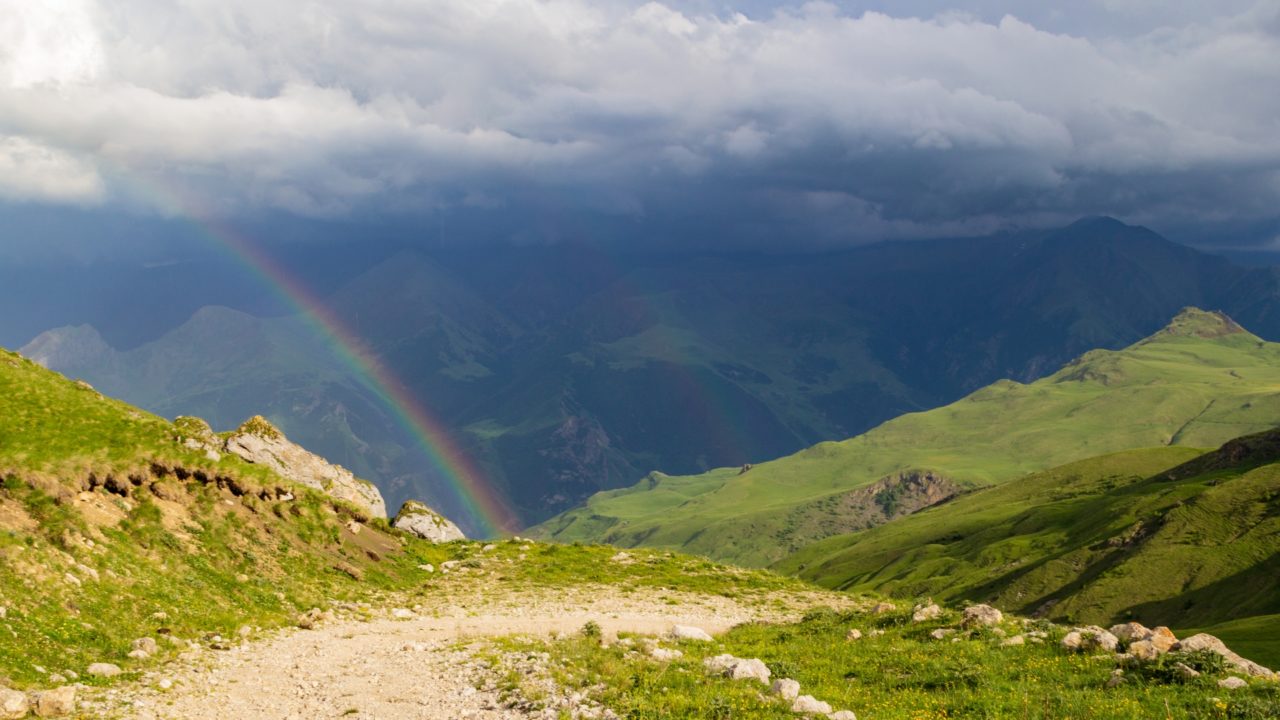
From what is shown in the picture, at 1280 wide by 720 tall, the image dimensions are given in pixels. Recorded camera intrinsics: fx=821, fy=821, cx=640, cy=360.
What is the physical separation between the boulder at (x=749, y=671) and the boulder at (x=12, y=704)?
64.4ft

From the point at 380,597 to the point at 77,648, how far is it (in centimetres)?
1810

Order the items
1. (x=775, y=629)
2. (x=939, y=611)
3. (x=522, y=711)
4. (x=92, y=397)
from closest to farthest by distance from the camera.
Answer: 1. (x=522, y=711)
2. (x=939, y=611)
3. (x=775, y=629)
4. (x=92, y=397)

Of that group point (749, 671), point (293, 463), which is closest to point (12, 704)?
point (749, 671)

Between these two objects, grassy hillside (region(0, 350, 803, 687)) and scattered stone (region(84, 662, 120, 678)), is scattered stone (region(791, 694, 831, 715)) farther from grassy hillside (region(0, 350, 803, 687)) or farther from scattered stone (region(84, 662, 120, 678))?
scattered stone (region(84, 662, 120, 678))

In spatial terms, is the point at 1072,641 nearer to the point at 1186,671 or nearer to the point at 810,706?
the point at 1186,671

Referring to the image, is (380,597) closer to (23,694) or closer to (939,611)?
(23,694)

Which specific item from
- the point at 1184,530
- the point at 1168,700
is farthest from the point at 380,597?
the point at 1184,530

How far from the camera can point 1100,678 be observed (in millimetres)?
24516

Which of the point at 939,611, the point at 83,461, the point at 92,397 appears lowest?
the point at 939,611

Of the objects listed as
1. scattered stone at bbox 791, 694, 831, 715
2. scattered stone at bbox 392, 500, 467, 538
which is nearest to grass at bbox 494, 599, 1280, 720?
scattered stone at bbox 791, 694, 831, 715

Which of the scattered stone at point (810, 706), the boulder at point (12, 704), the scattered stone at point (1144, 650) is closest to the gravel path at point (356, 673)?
the boulder at point (12, 704)

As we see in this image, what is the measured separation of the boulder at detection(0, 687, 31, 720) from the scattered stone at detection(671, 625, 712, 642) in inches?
864

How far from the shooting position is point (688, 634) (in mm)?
35062

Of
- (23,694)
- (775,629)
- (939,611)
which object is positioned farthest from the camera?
(775,629)
